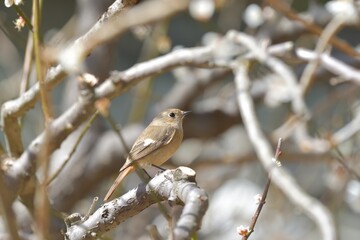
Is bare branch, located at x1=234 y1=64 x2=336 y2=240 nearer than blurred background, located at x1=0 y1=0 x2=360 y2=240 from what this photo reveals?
Yes

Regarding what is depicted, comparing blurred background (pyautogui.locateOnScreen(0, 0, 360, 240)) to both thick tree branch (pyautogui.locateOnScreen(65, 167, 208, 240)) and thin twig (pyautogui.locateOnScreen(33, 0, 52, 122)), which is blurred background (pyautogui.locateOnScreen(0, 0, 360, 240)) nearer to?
thin twig (pyautogui.locateOnScreen(33, 0, 52, 122))

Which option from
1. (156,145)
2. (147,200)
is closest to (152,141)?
(156,145)

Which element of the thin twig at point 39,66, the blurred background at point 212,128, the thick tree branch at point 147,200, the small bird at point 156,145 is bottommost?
the blurred background at point 212,128

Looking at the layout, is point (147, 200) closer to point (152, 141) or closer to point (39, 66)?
point (39, 66)

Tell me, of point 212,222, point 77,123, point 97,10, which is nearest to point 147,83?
point 97,10

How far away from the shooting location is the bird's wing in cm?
214

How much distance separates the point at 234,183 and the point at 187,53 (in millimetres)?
2459

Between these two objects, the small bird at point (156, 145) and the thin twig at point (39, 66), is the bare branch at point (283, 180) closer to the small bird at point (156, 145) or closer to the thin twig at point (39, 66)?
the small bird at point (156, 145)

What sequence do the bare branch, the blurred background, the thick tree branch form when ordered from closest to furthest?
the thick tree branch → the bare branch → the blurred background

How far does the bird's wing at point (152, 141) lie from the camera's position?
7.01ft

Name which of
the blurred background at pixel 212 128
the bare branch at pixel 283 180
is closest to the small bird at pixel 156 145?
the bare branch at pixel 283 180

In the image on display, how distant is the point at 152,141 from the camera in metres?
2.22

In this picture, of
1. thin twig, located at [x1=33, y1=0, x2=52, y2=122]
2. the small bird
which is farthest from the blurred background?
thin twig, located at [x1=33, y1=0, x2=52, y2=122]

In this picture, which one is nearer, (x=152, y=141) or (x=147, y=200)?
(x=147, y=200)
